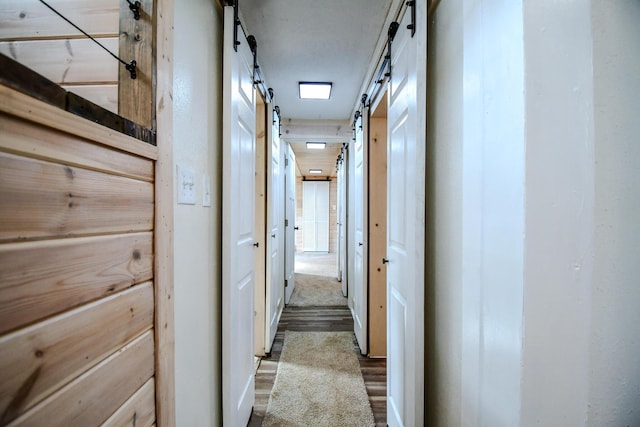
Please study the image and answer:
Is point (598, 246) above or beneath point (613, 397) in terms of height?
above

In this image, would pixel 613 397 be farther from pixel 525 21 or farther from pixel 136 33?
pixel 136 33

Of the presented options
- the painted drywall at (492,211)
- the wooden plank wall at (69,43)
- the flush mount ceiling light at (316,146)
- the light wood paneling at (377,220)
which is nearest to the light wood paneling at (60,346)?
the wooden plank wall at (69,43)

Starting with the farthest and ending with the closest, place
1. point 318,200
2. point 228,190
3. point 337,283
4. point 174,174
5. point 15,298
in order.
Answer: point 318,200 → point 337,283 → point 228,190 → point 174,174 → point 15,298

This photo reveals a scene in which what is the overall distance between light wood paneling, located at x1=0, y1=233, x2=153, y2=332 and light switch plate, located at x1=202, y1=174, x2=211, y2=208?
450 mm

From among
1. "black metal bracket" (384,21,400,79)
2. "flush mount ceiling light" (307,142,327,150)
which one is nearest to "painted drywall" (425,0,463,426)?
"black metal bracket" (384,21,400,79)

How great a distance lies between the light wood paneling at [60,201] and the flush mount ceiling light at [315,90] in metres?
2.09

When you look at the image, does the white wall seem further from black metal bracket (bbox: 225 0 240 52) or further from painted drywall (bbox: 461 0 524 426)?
black metal bracket (bbox: 225 0 240 52)

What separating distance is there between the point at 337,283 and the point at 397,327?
337 cm

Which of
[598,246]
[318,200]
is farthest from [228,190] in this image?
[318,200]

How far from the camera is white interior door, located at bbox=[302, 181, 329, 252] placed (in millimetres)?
8117

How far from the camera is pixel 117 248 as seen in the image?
62cm

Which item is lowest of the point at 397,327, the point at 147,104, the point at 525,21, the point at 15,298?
the point at 397,327

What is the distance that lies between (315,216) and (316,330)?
17.8 feet

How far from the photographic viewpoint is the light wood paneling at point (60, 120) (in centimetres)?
40
